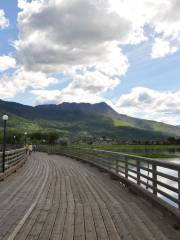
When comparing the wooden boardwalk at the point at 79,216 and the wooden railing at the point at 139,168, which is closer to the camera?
the wooden boardwalk at the point at 79,216

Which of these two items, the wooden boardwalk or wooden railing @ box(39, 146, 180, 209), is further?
wooden railing @ box(39, 146, 180, 209)

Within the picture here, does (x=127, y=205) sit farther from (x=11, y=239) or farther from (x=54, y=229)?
(x=11, y=239)

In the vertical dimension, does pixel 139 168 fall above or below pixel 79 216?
above

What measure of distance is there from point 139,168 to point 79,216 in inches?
159

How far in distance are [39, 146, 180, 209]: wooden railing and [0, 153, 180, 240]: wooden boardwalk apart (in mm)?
603

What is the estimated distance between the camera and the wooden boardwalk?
6688 mm

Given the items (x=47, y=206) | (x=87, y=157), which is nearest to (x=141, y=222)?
(x=47, y=206)

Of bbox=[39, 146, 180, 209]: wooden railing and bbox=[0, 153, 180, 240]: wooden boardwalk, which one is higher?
bbox=[39, 146, 180, 209]: wooden railing

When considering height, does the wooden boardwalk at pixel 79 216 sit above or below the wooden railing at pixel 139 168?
below

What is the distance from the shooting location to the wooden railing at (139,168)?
8.41 m

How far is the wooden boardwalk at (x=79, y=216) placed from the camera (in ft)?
21.9

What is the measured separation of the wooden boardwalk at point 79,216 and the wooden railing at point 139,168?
603 millimetres

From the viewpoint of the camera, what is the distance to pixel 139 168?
1177cm

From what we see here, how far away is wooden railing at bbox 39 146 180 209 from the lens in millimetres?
8406
